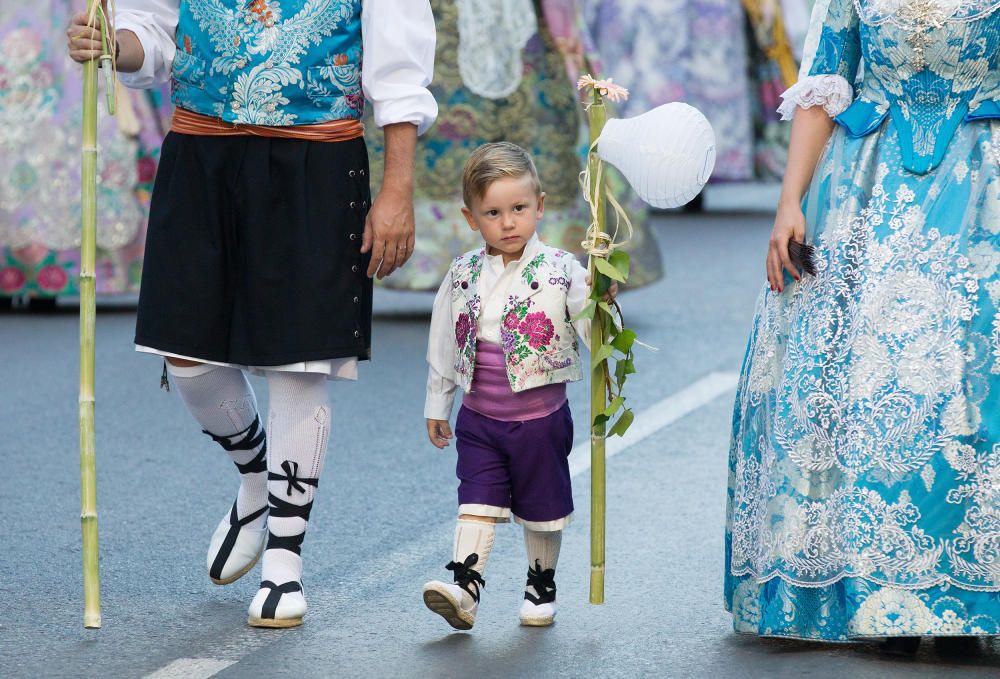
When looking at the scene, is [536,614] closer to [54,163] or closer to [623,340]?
[623,340]

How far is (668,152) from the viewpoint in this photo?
416cm

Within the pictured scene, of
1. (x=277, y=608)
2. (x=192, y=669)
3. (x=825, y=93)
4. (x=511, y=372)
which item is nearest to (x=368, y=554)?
(x=277, y=608)

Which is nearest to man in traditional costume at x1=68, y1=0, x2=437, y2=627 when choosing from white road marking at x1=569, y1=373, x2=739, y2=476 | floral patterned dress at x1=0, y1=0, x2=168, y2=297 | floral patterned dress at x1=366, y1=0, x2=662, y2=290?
white road marking at x1=569, y1=373, x2=739, y2=476

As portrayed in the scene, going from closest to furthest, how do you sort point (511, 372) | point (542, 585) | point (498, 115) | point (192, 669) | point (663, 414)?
1. point (192, 669)
2. point (511, 372)
3. point (542, 585)
4. point (663, 414)
5. point (498, 115)

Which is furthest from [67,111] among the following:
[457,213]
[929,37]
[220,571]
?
[929,37]

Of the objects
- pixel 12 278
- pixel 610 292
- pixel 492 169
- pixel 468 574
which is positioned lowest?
pixel 12 278

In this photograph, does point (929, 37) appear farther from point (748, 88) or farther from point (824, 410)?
point (748, 88)

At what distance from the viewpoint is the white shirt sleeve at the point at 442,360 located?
178 inches

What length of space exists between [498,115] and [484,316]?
4.96 m

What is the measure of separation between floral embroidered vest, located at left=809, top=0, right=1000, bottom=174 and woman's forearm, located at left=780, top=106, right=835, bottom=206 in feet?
0.28

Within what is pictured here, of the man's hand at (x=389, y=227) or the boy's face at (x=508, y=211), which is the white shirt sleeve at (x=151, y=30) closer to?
the man's hand at (x=389, y=227)

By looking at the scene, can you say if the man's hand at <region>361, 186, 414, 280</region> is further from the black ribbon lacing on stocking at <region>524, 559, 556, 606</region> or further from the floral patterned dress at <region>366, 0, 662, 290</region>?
the floral patterned dress at <region>366, 0, 662, 290</region>

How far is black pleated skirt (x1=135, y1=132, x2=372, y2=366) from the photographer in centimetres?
440

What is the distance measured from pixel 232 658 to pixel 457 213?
549 centimetres
